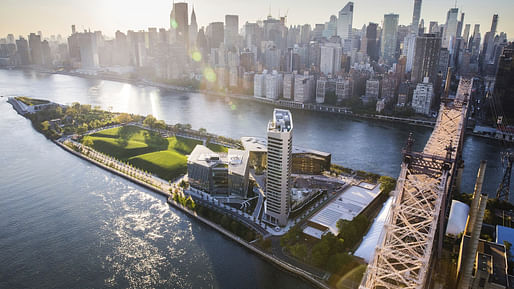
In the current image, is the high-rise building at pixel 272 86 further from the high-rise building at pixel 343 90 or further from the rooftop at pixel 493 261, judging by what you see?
the rooftop at pixel 493 261

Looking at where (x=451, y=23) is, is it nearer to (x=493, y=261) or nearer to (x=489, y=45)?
(x=489, y=45)

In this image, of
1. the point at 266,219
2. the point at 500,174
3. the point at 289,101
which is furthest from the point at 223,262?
the point at 289,101

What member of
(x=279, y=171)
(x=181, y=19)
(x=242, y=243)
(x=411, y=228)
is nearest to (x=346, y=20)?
(x=181, y=19)

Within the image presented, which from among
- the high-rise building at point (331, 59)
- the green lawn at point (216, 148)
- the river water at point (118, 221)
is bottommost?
the river water at point (118, 221)

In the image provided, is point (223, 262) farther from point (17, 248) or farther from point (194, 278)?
point (17, 248)

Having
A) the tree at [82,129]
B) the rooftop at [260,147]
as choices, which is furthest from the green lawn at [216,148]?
the tree at [82,129]
